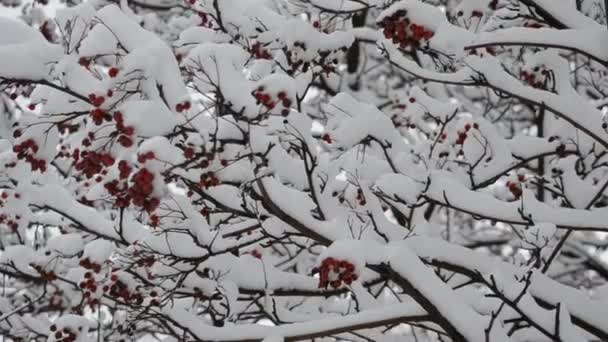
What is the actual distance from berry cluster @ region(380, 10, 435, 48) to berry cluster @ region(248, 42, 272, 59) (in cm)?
89

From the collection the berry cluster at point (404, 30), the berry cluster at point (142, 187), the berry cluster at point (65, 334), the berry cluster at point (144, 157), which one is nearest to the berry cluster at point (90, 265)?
the berry cluster at point (65, 334)

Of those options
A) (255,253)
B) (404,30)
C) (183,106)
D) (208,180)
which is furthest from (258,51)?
(255,253)

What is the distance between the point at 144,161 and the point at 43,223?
258 centimetres

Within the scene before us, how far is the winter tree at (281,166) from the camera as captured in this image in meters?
2.84

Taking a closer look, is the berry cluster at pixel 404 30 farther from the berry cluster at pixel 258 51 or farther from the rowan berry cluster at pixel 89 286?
the rowan berry cluster at pixel 89 286

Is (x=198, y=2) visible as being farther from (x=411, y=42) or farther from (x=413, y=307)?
(x=413, y=307)

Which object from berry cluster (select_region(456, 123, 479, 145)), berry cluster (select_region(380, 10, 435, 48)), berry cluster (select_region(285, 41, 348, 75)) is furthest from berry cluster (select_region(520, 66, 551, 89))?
berry cluster (select_region(285, 41, 348, 75))

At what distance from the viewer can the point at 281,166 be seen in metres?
3.27

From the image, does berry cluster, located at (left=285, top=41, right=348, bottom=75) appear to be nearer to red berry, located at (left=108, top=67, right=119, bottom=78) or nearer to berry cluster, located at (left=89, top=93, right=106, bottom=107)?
red berry, located at (left=108, top=67, right=119, bottom=78)

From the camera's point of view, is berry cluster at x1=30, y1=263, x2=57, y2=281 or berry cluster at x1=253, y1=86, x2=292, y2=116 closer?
berry cluster at x1=253, y1=86, x2=292, y2=116

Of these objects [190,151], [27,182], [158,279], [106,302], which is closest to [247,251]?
[158,279]

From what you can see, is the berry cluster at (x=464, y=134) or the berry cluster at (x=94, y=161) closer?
the berry cluster at (x=94, y=161)

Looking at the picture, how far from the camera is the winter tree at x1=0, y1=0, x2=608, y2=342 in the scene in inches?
112

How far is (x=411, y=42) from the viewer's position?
3205 millimetres
